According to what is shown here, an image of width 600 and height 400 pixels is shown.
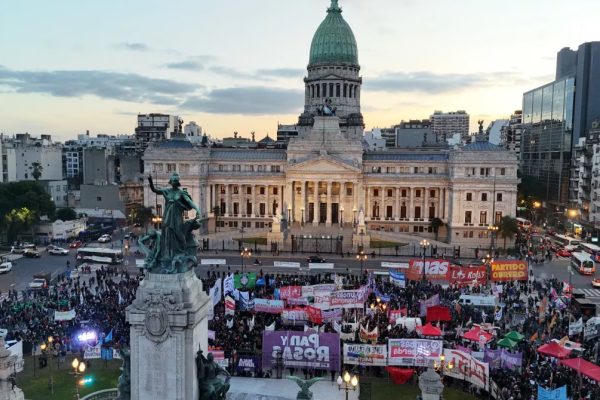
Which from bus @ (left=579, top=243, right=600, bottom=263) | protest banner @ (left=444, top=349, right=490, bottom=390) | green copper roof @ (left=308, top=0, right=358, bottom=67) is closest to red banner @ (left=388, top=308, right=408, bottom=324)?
protest banner @ (left=444, top=349, right=490, bottom=390)

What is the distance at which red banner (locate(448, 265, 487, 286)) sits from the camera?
4319 centimetres

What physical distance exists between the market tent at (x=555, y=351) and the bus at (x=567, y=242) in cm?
4799

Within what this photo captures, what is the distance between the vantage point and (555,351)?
28922 millimetres

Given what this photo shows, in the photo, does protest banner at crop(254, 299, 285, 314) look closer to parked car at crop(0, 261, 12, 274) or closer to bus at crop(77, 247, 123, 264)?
bus at crop(77, 247, 123, 264)

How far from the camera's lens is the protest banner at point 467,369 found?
Answer: 90.6ft

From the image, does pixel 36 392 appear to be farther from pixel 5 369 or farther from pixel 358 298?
pixel 358 298

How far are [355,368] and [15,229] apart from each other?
202ft

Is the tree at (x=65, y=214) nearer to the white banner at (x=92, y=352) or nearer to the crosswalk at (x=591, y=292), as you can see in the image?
the white banner at (x=92, y=352)

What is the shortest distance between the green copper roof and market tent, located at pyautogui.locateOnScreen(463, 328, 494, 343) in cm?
8857

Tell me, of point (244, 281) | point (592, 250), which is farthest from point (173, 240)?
point (592, 250)

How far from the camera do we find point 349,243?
7456 cm

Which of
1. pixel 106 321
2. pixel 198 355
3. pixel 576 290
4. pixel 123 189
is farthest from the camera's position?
pixel 123 189

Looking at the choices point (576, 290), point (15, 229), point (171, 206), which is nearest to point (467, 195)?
point (576, 290)

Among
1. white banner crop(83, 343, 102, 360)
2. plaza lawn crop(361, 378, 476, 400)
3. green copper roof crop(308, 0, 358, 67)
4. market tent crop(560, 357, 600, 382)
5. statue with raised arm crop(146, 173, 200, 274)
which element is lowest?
plaza lawn crop(361, 378, 476, 400)
